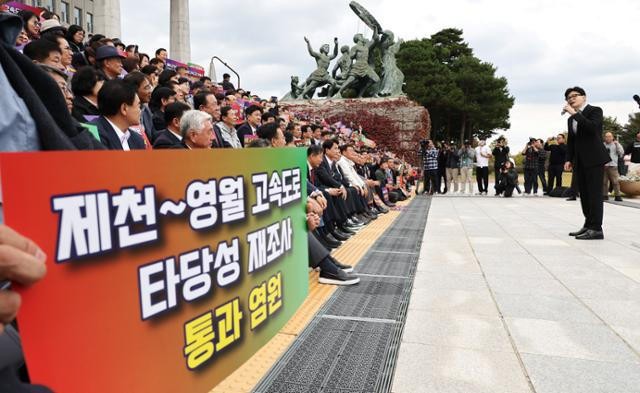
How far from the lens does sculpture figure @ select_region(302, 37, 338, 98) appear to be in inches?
1016

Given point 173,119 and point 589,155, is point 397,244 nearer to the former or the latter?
point 589,155

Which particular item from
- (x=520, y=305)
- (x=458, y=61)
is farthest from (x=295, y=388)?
(x=458, y=61)

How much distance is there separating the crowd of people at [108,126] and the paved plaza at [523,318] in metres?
1.02

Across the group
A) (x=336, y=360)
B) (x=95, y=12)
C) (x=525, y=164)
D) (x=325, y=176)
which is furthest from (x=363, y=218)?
(x=95, y=12)

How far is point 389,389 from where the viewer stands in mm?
1964

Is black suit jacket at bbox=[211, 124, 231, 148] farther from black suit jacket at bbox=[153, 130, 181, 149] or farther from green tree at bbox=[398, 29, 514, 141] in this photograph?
green tree at bbox=[398, 29, 514, 141]

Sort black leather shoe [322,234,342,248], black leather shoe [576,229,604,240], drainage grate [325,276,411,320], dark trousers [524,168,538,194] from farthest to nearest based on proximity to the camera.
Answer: dark trousers [524,168,538,194] → black leather shoe [576,229,604,240] → black leather shoe [322,234,342,248] → drainage grate [325,276,411,320]

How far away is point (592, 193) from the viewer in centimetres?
547

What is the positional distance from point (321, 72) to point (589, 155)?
72.1 feet

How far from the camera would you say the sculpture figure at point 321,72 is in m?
25.8

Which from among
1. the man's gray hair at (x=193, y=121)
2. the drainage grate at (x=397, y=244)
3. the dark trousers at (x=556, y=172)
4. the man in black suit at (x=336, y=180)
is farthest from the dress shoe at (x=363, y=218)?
the dark trousers at (x=556, y=172)

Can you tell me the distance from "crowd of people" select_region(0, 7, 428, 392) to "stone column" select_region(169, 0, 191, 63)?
1377cm

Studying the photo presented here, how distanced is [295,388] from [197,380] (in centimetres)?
69

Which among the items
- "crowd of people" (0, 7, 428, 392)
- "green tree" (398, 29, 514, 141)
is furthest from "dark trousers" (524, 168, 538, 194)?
"green tree" (398, 29, 514, 141)
